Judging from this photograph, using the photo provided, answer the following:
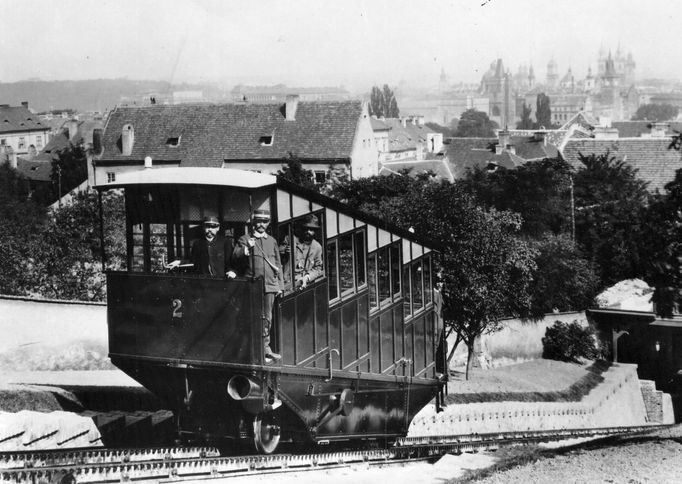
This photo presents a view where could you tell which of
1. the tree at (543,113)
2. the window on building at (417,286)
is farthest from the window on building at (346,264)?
the tree at (543,113)

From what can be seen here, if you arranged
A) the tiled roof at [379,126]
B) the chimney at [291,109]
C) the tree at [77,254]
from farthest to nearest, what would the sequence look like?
the tiled roof at [379,126], the chimney at [291,109], the tree at [77,254]

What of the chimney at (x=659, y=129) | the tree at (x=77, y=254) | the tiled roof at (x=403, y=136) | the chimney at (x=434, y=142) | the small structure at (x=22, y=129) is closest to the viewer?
the tree at (x=77, y=254)

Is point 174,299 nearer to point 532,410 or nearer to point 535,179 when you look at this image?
point 532,410

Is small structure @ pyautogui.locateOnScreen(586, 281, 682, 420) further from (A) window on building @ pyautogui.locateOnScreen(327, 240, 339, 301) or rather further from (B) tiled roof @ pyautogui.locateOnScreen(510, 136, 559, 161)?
(B) tiled roof @ pyautogui.locateOnScreen(510, 136, 559, 161)

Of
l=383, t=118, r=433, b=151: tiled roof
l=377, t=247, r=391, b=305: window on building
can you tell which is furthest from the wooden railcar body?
l=383, t=118, r=433, b=151: tiled roof

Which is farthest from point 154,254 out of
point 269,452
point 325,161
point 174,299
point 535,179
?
point 325,161

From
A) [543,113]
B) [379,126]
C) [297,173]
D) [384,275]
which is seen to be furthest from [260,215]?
[543,113]

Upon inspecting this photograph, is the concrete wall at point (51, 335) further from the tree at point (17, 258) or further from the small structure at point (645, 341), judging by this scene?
the small structure at point (645, 341)
